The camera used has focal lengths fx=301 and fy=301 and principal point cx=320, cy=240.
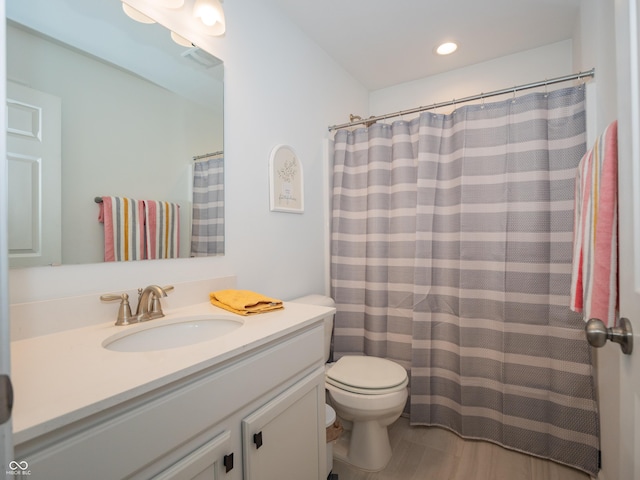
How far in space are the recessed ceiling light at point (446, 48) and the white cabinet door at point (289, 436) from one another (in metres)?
2.18

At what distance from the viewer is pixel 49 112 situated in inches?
35.4

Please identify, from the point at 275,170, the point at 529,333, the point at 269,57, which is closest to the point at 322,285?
the point at 275,170

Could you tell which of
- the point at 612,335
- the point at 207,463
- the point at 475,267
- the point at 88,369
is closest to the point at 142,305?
the point at 88,369

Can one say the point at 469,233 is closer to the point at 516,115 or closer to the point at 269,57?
the point at 516,115

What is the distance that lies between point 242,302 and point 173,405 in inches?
19.8

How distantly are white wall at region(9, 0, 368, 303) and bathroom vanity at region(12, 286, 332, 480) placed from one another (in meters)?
0.19

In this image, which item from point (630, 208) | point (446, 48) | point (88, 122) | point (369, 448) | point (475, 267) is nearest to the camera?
point (630, 208)

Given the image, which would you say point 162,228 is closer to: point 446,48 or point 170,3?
point 170,3

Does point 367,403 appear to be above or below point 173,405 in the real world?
below

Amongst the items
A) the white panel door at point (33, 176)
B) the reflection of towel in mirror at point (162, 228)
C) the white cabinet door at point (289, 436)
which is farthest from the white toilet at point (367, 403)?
the white panel door at point (33, 176)

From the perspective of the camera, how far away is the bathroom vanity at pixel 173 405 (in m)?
0.51

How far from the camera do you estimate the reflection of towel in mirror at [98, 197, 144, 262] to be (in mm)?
1022

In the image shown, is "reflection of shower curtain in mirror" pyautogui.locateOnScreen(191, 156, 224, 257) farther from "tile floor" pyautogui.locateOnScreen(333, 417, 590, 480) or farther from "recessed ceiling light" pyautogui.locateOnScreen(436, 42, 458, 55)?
"recessed ceiling light" pyautogui.locateOnScreen(436, 42, 458, 55)

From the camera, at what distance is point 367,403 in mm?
1432
